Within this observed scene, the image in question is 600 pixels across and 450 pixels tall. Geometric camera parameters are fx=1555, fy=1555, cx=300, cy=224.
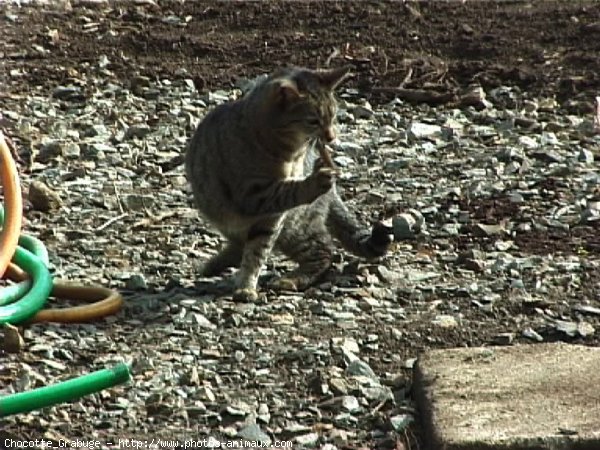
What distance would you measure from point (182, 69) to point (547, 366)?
17.3 ft

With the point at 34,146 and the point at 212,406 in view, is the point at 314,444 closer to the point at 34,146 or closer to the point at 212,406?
the point at 212,406

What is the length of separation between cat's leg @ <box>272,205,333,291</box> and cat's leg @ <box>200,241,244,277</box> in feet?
0.63

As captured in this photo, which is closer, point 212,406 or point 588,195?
point 212,406

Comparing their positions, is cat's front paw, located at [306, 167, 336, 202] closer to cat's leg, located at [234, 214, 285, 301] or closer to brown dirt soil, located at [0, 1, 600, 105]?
cat's leg, located at [234, 214, 285, 301]

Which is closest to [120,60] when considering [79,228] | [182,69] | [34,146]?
[182,69]

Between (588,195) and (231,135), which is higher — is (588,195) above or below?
below

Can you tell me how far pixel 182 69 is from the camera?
10406 millimetres

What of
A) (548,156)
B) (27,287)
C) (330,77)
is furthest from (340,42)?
(27,287)

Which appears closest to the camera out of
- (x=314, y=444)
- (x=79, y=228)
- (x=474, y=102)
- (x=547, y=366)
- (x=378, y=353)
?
(x=314, y=444)

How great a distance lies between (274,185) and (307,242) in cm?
35

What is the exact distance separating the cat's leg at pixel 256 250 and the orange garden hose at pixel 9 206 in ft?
3.30

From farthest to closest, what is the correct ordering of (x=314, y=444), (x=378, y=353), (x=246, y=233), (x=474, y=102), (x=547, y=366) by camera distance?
1. (x=474, y=102)
2. (x=246, y=233)
3. (x=378, y=353)
4. (x=547, y=366)
5. (x=314, y=444)

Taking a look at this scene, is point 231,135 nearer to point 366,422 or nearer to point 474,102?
point 366,422

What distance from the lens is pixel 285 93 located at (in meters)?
6.95
